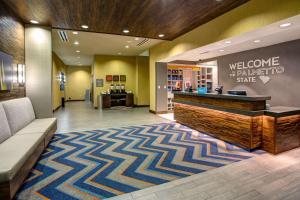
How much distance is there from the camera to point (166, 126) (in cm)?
569

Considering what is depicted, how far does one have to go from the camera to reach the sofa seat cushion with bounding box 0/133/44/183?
186 centimetres

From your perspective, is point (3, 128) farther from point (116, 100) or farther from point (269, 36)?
point (116, 100)

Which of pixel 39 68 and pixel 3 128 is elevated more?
pixel 39 68

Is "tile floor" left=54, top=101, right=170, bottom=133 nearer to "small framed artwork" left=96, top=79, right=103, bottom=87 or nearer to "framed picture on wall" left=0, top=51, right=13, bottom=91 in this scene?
"framed picture on wall" left=0, top=51, right=13, bottom=91

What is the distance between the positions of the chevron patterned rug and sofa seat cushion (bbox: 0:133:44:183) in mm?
463

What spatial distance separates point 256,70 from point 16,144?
748cm

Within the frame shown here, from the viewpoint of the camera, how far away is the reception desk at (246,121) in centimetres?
339

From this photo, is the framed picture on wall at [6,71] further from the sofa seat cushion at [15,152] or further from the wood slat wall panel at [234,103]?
the wood slat wall panel at [234,103]

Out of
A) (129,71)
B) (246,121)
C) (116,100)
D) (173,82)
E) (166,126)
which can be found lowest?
(166,126)

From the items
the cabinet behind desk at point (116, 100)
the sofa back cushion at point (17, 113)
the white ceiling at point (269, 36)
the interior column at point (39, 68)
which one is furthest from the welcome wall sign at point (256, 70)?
the sofa back cushion at point (17, 113)

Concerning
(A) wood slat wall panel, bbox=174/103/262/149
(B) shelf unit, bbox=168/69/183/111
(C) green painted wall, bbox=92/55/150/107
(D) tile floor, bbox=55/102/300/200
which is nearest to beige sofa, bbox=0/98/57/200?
(D) tile floor, bbox=55/102/300/200

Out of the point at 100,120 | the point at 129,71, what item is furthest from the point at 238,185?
the point at 129,71

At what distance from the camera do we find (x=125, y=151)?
3.58 metres

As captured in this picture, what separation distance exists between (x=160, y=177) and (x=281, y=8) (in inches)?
140
